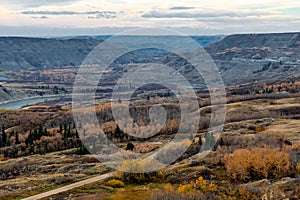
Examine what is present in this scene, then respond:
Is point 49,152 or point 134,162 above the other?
point 134,162

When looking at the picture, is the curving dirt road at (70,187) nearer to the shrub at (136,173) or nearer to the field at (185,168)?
the field at (185,168)

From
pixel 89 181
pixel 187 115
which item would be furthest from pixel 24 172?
pixel 187 115

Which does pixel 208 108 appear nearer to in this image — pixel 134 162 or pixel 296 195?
pixel 134 162

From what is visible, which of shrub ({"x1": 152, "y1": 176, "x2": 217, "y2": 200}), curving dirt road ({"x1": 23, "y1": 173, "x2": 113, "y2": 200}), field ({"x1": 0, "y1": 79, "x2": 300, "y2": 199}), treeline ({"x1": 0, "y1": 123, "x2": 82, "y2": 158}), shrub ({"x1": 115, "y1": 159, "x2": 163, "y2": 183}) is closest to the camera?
shrub ({"x1": 152, "y1": 176, "x2": 217, "y2": 200})

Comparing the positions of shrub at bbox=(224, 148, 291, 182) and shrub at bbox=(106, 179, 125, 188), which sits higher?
shrub at bbox=(224, 148, 291, 182)

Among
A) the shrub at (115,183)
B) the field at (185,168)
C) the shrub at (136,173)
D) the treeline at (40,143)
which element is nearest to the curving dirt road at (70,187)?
the field at (185,168)

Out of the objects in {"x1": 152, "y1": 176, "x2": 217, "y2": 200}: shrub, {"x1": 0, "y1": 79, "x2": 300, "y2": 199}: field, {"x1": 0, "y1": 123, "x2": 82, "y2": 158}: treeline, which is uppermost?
{"x1": 152, "y1": 176, "x2": 217, "y2": 200}: shrub

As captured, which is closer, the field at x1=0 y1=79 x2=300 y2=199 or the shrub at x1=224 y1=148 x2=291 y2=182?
the field at x1=0 y1=79 x2=300 y2=199

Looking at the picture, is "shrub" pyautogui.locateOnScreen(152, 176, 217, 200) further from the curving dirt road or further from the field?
the curving dirt road

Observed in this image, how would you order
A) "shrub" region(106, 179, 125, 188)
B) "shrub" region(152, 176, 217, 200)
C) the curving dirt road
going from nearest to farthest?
1. "shrub" region(152, 176, 217, 200)
2. the curving dirt road
3. "shrub" region(106, 179, 125, 188)

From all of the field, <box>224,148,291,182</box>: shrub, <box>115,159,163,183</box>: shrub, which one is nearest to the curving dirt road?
the field

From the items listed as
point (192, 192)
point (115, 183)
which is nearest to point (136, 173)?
point (115, 183)
